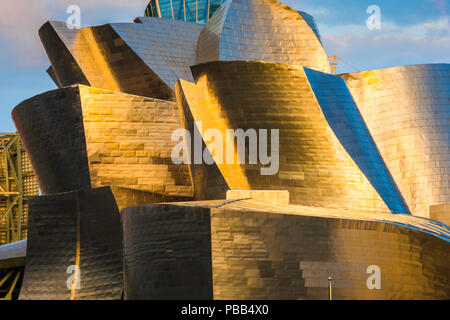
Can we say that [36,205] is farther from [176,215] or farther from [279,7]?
[279,7]

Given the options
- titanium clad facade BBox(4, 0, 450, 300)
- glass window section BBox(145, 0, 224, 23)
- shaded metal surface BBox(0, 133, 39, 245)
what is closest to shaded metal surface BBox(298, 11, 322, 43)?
titanium clad facade BBox(4, 0, 450, 300)

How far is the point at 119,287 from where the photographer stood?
75.9 ft

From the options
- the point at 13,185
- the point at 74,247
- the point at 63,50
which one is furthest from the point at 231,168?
the point at 13,185

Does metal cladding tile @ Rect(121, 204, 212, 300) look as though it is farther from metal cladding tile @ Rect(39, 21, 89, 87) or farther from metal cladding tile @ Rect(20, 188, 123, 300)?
metal cladding tile @ Rect(39, 21, 89, 87)

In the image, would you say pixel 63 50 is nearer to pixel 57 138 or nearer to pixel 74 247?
pixel 57 138

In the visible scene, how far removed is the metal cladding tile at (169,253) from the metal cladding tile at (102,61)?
790cm

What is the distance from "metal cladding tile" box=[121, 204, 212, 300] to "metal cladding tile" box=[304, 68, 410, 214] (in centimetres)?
673

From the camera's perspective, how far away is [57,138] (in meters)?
24.4

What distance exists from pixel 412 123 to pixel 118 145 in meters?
9.33

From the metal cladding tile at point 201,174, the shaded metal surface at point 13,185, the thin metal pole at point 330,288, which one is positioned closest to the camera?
the thin metal pole at point 330,288

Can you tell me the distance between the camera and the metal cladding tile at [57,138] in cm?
2378

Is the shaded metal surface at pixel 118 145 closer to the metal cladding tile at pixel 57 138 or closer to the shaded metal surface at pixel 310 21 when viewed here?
the metal cladding tile at pixel 57 138

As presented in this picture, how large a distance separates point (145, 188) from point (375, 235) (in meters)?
7.78

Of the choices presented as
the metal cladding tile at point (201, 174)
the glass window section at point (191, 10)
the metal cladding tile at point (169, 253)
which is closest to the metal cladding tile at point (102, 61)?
the metal cladding tile at point (201, 174)
